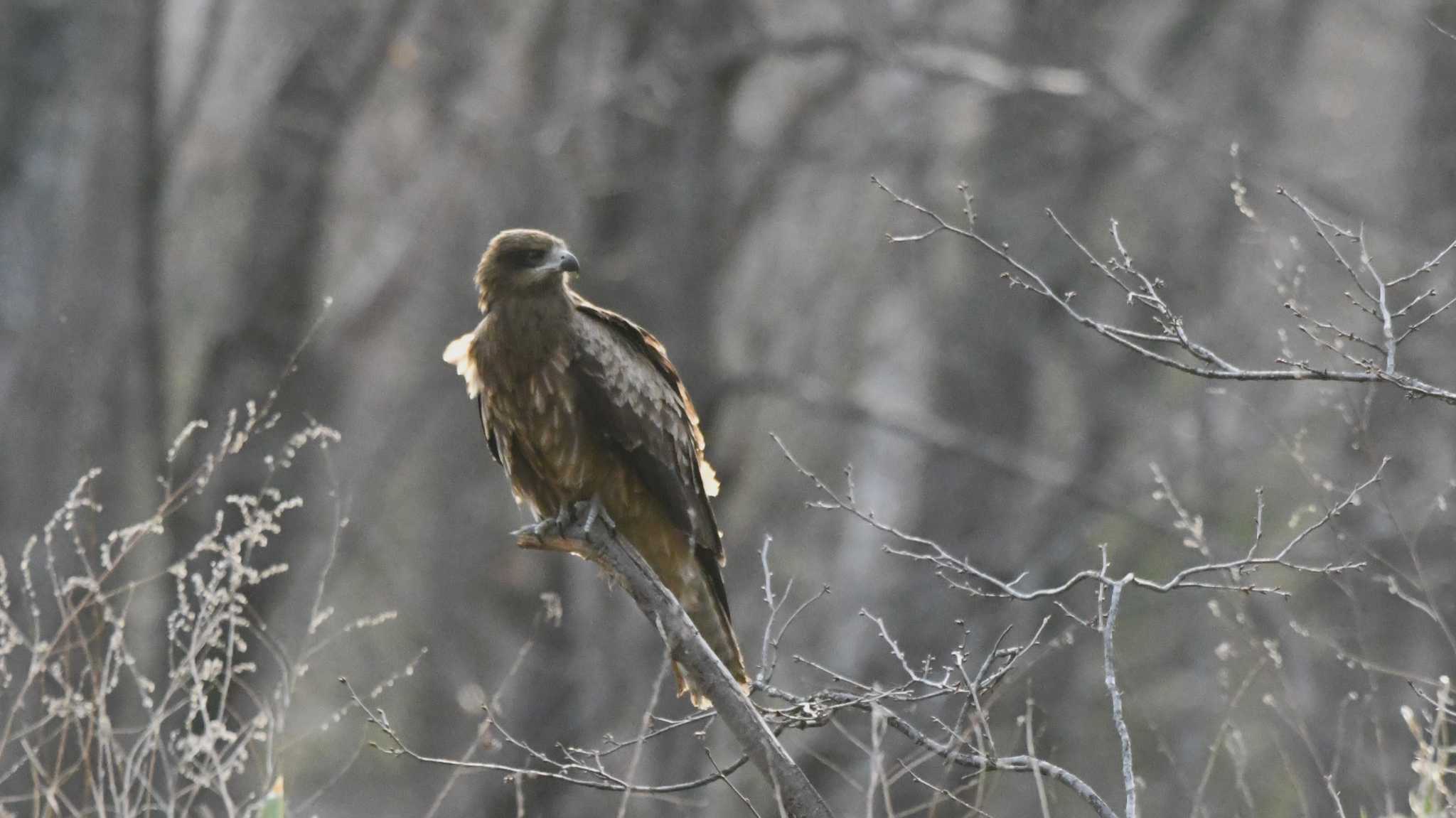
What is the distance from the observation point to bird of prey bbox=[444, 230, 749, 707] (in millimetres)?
5832

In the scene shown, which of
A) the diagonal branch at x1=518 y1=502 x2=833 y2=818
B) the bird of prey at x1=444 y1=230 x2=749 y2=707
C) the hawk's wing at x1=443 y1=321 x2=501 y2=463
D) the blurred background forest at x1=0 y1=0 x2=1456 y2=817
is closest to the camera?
the diagonal branch at x1=518 y1=502 x2=833 y2=818

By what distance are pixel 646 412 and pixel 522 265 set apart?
25.6 inches

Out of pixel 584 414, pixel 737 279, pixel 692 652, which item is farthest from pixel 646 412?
pixel 737 279

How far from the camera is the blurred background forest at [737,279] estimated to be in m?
10.1

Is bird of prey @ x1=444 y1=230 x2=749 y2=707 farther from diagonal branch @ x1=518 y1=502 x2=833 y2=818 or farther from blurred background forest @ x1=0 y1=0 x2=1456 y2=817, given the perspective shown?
blurred background forest @ x1=0 y1=0 x2=1456 y2=817

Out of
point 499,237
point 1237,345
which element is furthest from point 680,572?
point 1237,345

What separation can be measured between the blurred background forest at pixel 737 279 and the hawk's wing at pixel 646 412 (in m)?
2.75

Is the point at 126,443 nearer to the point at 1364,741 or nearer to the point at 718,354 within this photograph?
the point at 718,354

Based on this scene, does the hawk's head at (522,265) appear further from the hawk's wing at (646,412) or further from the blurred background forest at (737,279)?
the blurred background forest at (737,279)

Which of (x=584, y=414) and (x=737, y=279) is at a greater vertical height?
(x=584, y=414)

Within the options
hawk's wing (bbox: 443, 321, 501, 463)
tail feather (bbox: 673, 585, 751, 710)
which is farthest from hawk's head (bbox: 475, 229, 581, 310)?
tail feather (bbox: 673, 585, 751, 710)

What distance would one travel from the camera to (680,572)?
6.23 metres

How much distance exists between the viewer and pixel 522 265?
235 inches

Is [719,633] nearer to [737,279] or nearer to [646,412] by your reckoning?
[646,412]
